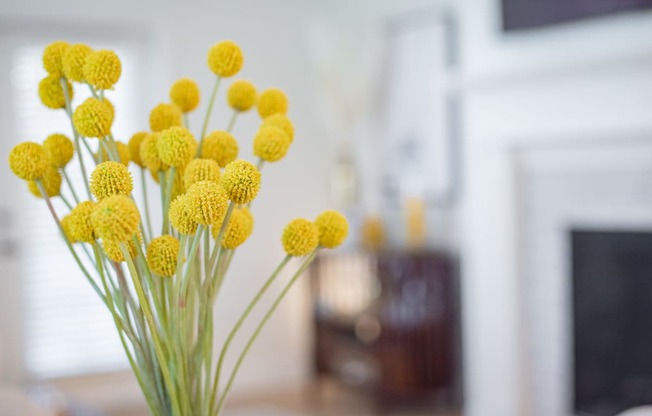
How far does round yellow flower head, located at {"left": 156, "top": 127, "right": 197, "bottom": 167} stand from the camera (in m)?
1.00

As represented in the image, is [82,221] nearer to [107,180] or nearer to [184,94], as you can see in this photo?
[107,180]

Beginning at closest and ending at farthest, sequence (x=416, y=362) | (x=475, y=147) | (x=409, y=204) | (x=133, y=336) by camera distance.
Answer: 1. (x=133, y=336)
2. (x=475, y=147)
3. (x=416, y=362)
4. (x=409, y=204)

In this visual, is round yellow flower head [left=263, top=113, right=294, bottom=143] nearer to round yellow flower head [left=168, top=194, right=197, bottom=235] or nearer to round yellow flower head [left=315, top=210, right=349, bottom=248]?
round yellow flower head [left=315, top=210, right=349, bottom=248]

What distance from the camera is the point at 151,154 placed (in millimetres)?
1086

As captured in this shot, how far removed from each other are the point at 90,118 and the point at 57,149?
132 millimetres

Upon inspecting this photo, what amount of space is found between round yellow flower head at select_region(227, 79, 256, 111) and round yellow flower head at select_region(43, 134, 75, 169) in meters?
0.24

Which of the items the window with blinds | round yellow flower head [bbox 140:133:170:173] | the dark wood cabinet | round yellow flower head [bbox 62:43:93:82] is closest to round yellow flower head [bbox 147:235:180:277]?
round yellow flower head [bbox 140:133:170:173]

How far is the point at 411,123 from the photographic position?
456cm

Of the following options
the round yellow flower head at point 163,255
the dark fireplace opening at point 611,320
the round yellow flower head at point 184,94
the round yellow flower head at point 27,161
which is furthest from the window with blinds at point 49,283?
the round yellow flower head at point 163,255

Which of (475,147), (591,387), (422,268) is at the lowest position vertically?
(591,387)

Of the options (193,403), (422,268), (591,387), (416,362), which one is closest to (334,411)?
(416,362)

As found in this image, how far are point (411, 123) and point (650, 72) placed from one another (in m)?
1.67

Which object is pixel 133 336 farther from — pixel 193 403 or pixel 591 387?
pixel 591 387

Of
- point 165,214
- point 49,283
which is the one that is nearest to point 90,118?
point 165,214
